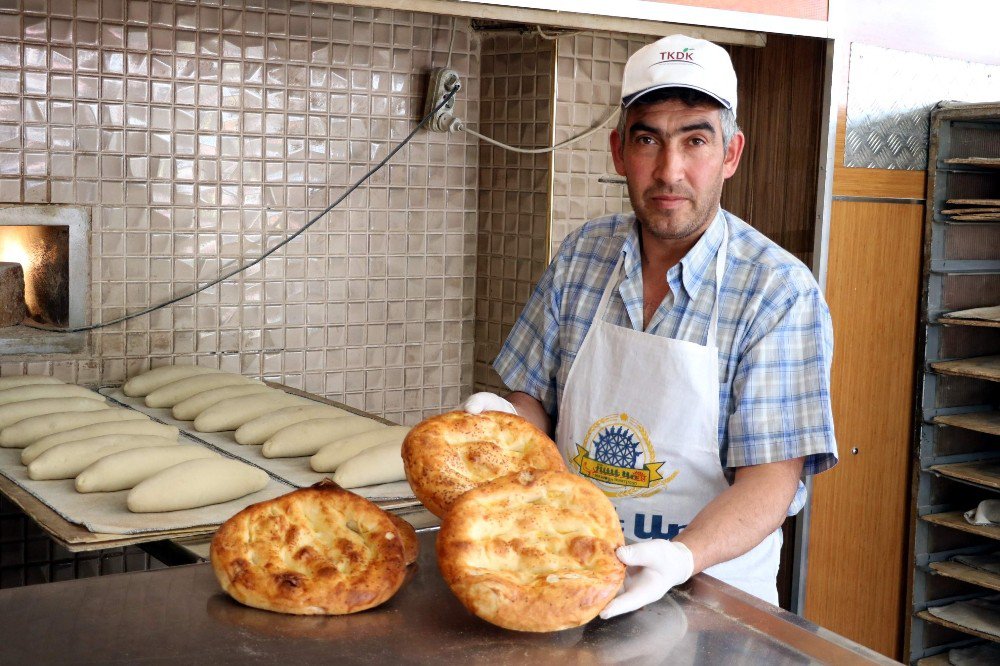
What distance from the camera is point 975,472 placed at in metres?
3.11

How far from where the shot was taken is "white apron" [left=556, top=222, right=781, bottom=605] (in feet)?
6.66

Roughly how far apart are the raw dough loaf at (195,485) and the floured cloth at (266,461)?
142 mm

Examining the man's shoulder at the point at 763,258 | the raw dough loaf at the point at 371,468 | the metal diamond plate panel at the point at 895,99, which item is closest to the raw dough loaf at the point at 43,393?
the raw dough loaf at the point at 371,468

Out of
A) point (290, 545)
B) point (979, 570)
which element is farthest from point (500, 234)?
point (290, 545)

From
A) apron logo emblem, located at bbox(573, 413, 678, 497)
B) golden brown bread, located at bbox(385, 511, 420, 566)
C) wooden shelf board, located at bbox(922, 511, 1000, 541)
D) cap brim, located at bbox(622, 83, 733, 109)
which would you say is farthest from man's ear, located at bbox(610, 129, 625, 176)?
wooden shelf board, located at bbox(922, 511, 1000, 541)

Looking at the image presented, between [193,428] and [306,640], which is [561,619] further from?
[193,428]

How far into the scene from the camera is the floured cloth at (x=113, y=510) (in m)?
2.01

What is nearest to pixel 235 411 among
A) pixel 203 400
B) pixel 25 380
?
pixel 203 400

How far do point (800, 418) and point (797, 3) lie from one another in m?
1.33

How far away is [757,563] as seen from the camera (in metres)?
2.08

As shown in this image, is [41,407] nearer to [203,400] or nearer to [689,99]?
[203,400]

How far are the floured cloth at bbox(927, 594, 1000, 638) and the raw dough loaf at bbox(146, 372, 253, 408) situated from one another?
7.22 feet

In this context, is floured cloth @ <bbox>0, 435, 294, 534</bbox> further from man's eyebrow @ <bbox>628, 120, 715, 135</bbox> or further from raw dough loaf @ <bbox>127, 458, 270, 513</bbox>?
man's eyebrow @ <bbox>628, 120, 715, 135</bbox>

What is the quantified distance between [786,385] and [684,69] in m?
0.60
